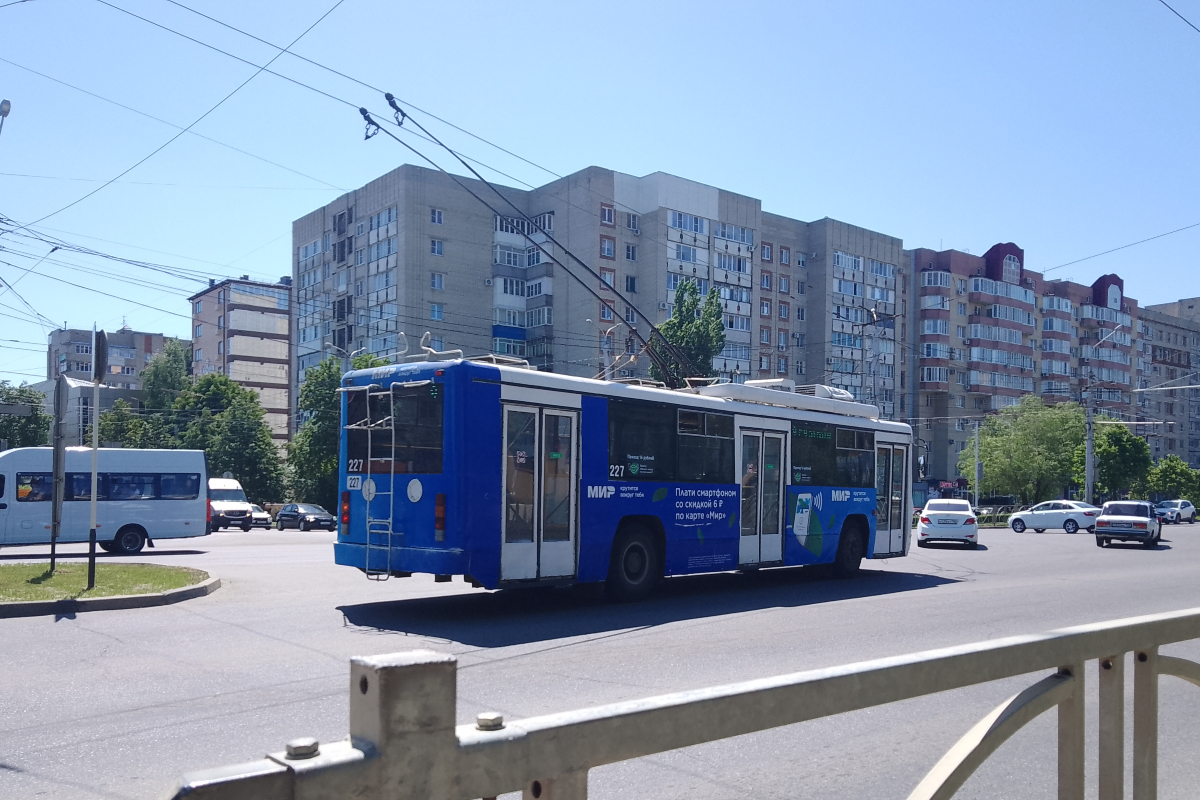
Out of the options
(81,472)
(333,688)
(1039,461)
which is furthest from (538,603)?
(1039,461)

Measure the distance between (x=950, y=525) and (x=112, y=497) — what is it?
81.1 ft

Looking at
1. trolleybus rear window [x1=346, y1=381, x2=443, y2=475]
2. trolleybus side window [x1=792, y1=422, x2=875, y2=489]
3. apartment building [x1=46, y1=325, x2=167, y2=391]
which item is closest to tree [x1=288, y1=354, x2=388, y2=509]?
trolleybus side window [x1=792, y1=422, x2=875, y2=489]

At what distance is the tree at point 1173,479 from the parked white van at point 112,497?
75272 mm

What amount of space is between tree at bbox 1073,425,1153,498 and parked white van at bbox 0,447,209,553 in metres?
61.2

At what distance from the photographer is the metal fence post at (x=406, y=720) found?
1665mm

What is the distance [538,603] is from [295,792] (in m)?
12.4

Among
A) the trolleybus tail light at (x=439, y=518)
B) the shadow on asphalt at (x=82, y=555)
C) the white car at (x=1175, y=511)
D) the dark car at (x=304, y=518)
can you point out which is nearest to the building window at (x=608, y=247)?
the dark car at (x=304, y=518)

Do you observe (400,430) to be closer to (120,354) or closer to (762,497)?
(762,497)

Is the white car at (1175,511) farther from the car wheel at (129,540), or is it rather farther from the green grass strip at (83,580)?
the green grass strip at (83,580)

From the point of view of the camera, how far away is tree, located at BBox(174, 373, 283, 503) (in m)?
67.6

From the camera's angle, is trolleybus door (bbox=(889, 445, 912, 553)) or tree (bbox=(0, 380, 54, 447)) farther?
tree (bbox=(0, 380, 54, 447))

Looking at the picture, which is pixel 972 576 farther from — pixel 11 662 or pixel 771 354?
pixel 771 354

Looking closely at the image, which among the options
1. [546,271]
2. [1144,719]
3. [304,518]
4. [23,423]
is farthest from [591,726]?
[23,423]

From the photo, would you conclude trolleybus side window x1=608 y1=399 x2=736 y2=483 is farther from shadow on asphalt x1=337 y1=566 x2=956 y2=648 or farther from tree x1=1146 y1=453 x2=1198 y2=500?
tree x1=1146 y1=453 x2=1198 y2=500
